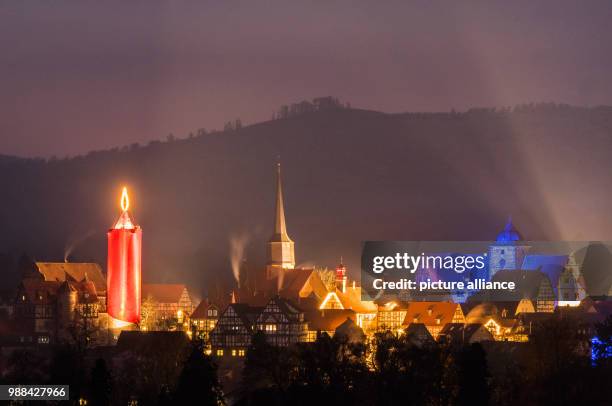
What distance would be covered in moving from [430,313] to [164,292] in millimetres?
37830

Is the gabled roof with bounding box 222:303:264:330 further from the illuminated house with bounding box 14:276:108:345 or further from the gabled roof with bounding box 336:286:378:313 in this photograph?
the gabled roof with bounding box 336:286:378:313

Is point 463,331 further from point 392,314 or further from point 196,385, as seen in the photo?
point 196,385

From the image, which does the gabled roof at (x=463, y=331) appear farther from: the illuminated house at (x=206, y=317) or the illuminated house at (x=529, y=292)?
the illuminated house at (x=529, y=292)

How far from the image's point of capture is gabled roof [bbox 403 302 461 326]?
147875 millimetres

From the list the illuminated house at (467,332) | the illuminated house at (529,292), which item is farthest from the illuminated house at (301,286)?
the illuminated house at (467,332)

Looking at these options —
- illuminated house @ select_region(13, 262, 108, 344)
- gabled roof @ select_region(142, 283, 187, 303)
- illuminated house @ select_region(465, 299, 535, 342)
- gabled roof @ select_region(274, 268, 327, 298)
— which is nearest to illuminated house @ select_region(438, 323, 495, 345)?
illuminated house @ select_region(465, 299, 535, 342)

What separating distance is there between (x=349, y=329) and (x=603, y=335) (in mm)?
24499

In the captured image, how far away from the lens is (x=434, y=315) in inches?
5866

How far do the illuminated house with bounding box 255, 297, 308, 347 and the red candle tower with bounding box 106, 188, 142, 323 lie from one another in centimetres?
920

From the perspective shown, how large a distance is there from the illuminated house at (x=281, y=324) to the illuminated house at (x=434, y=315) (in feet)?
26.3

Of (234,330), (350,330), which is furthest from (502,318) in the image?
(234,330)

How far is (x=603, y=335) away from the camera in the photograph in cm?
11844

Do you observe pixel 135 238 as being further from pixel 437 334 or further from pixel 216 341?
pixel 437 334

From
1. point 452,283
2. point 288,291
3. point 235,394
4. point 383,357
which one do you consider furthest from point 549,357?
point 452,283
